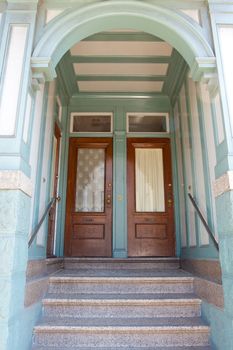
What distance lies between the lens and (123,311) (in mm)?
2621

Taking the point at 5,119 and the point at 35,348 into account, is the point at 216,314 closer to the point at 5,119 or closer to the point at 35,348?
the point at 35,348

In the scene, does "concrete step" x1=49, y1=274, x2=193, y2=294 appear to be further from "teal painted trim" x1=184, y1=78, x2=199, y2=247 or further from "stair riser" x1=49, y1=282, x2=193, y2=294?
"teal painted trim" x1=184, y1=78, x2=199, y2=247

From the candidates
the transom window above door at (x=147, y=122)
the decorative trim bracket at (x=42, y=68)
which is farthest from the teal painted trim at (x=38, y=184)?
the transom window above door at (x=147, y=122)

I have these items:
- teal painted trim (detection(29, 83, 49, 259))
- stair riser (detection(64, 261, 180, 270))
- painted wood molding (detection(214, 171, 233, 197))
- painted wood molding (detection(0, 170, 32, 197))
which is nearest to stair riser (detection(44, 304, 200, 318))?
teal painted trim (detection(29, 83, 49, 259))

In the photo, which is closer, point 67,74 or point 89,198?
point 67,74

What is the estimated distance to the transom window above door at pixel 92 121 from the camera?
4852mm

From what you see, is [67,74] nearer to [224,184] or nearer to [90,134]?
[90,134]

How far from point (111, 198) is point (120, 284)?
1.78 metres

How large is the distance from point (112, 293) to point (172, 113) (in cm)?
307

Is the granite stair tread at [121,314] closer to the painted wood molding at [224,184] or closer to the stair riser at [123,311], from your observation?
the stair riser at [123,311]

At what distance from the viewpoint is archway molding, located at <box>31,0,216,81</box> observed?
→ 7.74 feet

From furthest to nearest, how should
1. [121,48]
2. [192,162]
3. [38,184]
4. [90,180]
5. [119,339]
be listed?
[90,180] < [121,48] < [192,162] < [38,184] < [119,339]

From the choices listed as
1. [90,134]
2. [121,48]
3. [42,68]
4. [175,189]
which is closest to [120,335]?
[42,68]

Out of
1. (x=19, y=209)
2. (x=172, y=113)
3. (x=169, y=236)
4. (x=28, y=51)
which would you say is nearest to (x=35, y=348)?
(x=19, y=209)
